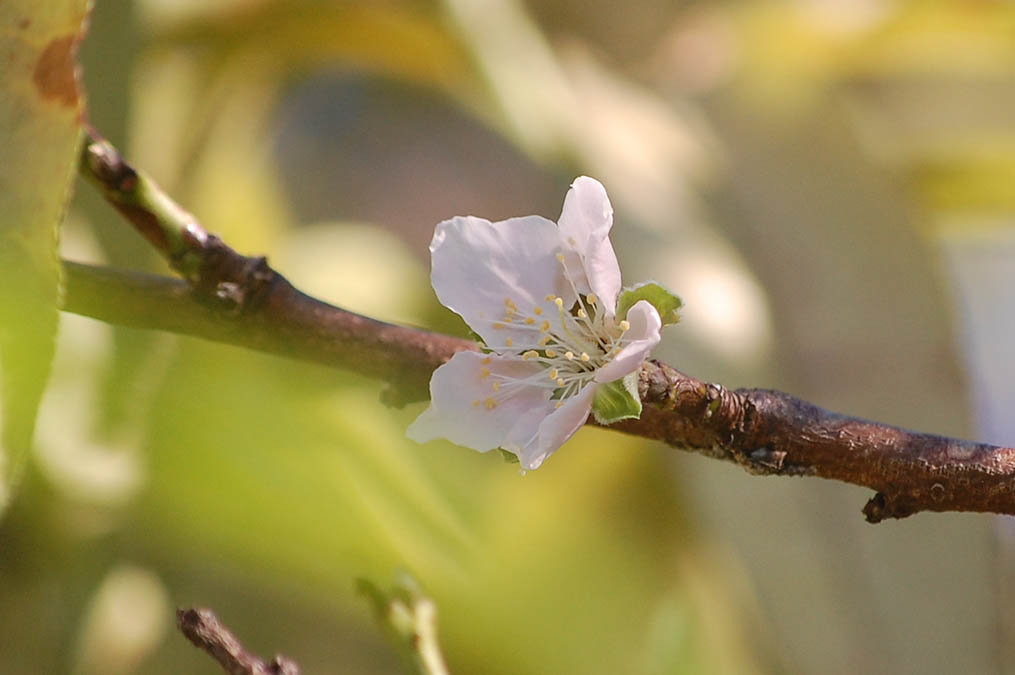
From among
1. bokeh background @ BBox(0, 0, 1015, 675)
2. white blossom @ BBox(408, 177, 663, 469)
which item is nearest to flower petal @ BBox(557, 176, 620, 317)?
white blossom @ BBox(408, 177, 663, 469)

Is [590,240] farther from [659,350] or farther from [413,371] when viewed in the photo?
[659,350]

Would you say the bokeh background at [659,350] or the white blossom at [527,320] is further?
the bokeh background at [659,350]

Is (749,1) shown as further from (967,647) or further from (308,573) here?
(308,573)

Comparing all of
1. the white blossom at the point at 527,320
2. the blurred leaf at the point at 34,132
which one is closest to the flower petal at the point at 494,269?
the white blossom at the point at 527,320

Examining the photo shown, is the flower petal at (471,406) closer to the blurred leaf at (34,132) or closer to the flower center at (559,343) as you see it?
the flower center at (559,343)

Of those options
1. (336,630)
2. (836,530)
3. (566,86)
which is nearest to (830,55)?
(566,86)
